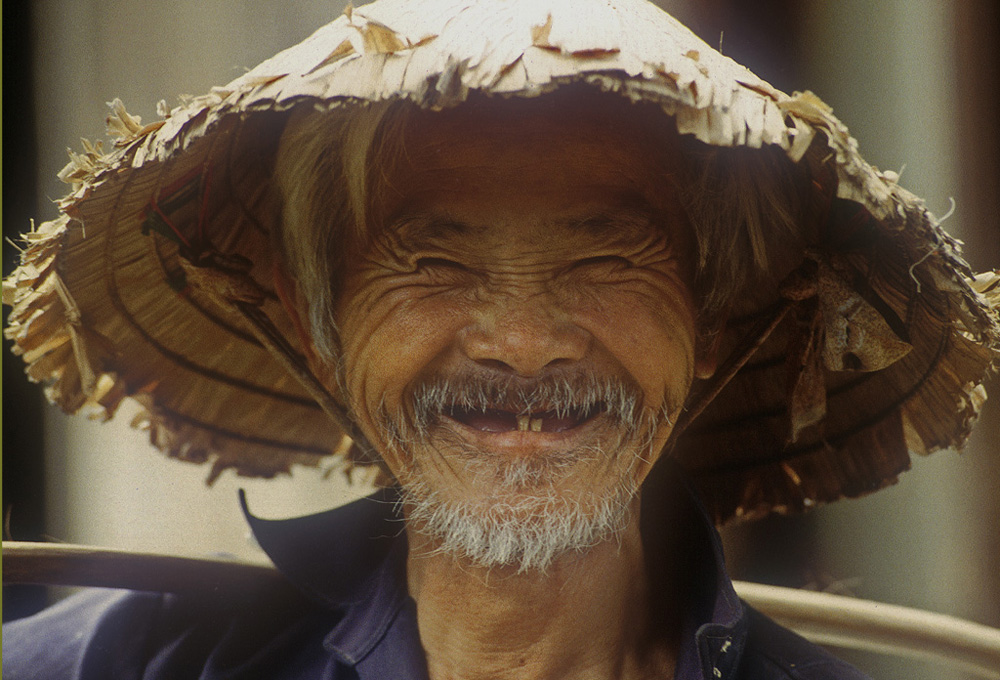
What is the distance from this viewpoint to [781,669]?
1352mm

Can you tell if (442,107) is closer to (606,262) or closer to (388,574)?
(606,262)

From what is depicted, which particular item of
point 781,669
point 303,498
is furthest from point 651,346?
point 303,498

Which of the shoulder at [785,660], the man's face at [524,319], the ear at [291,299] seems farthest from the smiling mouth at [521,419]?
the shoulder at [785,660]

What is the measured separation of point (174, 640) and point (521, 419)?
763mm

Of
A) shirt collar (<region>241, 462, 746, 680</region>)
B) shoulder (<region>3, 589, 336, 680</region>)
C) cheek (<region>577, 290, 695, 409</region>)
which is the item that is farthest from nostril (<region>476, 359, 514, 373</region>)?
shoulder (<region>3, 589, 336, 680</region>)

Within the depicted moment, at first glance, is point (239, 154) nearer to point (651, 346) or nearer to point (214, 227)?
point (214, 227)

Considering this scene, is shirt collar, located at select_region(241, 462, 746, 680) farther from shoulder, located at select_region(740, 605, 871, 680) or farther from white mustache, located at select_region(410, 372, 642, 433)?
white mustache, located at select_region(410, 372, 642, 433)

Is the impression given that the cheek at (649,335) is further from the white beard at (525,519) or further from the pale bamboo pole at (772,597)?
the pale bamboo pole at (772,597)

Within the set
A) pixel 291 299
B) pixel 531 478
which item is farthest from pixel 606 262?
pixel 291 299

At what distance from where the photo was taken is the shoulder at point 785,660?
4.42 ft

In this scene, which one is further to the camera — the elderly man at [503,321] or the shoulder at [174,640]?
the shoulder at [174,640]

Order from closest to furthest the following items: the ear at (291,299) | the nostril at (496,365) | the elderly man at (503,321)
A: the elderly man at (503,321), the nostril at (496,365), the ear at (291,299)

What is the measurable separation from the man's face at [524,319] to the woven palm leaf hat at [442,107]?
0.11m

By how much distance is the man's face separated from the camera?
1186mm
